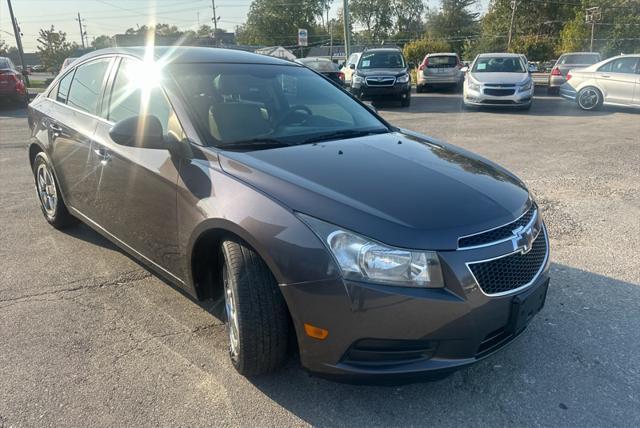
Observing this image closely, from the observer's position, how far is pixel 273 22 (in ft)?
276

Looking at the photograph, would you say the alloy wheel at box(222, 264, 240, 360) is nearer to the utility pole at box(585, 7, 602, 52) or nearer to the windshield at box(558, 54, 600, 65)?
the windshield at box(558, 54, 600, 65)

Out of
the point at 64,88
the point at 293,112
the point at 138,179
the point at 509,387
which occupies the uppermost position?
the point at 64,88

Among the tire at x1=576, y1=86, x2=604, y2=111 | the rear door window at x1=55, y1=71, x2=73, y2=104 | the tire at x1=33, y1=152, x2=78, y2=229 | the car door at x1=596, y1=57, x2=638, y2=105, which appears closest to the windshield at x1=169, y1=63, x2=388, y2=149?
the rear door window at x1=55, y1=71, x2=73, y2=104

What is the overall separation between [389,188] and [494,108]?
13.3 meters

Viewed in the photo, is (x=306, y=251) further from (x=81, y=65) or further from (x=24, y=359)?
(x=81, y=65)

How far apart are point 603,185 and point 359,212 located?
533 cm

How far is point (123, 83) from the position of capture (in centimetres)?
356

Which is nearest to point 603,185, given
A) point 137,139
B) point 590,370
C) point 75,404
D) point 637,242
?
point 637,242

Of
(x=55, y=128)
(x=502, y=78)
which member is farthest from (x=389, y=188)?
(x=502, y=78)

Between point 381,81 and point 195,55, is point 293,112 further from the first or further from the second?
point 381,81

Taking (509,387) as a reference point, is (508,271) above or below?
above

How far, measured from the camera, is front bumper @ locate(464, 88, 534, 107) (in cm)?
1336

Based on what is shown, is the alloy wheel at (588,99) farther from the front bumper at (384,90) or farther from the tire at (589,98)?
the front bumper at (384,90)

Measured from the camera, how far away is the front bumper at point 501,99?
43.8 ft
